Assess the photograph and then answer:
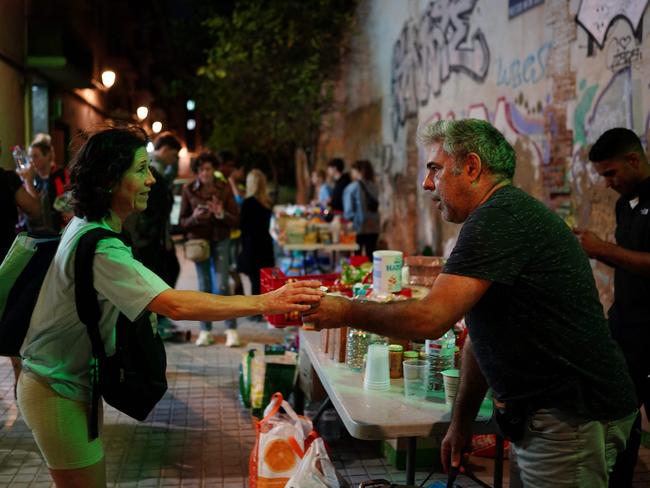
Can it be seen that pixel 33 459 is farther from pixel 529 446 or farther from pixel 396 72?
pixel 396 72

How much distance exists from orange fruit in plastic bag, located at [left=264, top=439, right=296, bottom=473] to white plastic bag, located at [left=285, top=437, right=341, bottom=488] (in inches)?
11.5

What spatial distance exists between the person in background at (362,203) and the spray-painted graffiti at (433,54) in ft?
5.54

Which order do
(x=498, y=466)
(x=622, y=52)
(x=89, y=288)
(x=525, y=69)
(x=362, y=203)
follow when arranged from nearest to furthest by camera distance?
(x=89, y=288) → (x=498, y=466) → (x=622, y=52) → (x=525, y=69) → (x=362, y=203)

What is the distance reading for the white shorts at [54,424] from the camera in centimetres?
260

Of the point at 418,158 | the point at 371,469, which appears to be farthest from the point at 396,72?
the point at 371,469

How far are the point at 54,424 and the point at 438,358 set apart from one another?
1658 mm

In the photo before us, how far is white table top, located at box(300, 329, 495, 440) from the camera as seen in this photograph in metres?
2.80

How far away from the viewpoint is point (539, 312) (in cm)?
227

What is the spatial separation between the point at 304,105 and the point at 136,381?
1774cm

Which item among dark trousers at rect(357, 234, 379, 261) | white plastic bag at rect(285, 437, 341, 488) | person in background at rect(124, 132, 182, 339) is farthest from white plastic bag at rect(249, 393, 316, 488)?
dark trousers at rect(357, 234, 379, 261)

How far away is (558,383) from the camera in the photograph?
2289mm

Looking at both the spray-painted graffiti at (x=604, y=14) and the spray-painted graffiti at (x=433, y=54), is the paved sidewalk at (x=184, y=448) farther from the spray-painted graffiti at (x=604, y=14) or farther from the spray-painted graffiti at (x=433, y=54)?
the spray-painted graffiti at (x=433, y=54)

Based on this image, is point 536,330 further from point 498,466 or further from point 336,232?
point 336,232

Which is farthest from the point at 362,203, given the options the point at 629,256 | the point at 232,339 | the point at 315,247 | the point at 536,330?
the point at 536,330
